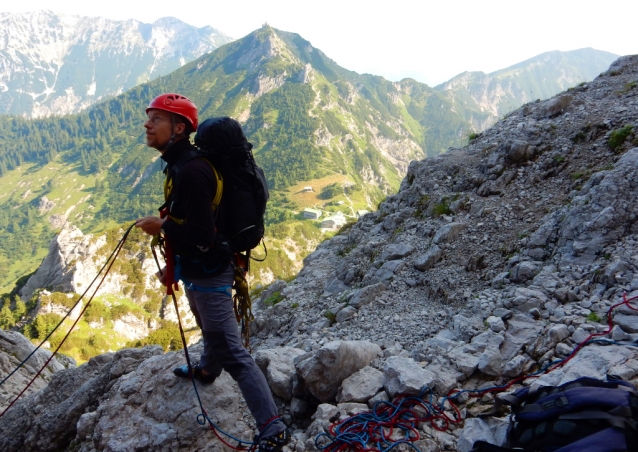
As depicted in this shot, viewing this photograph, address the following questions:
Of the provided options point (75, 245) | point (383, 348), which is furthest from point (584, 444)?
point (75, 245)

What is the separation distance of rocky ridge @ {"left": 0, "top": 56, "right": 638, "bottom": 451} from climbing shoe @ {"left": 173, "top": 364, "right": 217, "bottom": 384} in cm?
14

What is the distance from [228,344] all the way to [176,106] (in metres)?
3.12

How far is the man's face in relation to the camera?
4.77m

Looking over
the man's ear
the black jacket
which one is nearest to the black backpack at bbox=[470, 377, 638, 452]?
the black jacket

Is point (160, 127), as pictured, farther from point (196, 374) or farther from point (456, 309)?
point (456, 309)

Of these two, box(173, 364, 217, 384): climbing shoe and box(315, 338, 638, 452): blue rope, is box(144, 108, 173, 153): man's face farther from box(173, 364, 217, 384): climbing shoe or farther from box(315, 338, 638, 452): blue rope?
box(315, 338, 638, 452): blue rope

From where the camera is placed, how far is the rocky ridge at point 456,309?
5.32m

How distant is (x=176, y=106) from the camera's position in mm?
4789

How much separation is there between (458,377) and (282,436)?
8.69 ft

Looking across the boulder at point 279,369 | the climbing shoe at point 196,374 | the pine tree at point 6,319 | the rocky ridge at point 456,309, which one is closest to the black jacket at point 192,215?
the climbing shoe at point 196,374

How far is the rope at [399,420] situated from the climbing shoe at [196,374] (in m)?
2.13

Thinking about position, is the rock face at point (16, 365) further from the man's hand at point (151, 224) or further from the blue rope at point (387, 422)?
the blue rope at point (387, 422)

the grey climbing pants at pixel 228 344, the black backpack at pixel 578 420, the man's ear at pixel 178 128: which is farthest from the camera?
the man's ear at pixel 178 128

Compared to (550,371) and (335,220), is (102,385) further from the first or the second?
(335,220)
